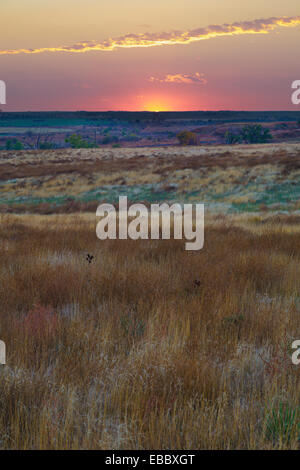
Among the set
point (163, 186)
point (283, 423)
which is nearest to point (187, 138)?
point (163, 186)

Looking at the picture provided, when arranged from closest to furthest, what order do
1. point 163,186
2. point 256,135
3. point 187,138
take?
point 163,186
point 256,135
point 187,138

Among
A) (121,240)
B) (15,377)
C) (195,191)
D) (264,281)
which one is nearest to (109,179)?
(195,191)

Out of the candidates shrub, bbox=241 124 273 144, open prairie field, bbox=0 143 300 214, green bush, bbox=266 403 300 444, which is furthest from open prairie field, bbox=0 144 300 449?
shrub, bbox=241 124 273 144

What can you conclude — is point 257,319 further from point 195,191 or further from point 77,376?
point 195,191

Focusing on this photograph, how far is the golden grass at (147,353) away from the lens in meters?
2.04

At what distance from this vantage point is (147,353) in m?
2.73

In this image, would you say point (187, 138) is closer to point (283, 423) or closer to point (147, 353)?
point (147, 353)

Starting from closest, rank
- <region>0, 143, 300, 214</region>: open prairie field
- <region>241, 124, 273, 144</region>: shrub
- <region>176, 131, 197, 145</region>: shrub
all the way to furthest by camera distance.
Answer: <region>0, 143, 300, 214</region>: open prairie field, <region>241, 124, 273, 144</region>: shrub, <region>176, 131, 197, 145</region>: shrub

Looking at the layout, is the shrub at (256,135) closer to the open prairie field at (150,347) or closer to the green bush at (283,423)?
the open prairie field at (150,347)

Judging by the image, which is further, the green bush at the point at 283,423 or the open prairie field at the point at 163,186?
the open prairie field at the point at 163,186

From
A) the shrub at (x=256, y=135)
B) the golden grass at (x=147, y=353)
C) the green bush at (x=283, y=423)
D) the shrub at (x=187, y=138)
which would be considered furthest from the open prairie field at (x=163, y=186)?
the shrub at (x=187, y=138)

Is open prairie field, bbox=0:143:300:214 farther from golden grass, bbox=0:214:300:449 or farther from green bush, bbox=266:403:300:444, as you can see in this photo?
green bush, bbox=266:403:300:444

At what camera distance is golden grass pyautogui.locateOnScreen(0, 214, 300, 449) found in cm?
204
